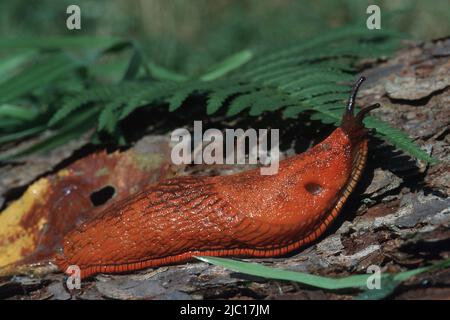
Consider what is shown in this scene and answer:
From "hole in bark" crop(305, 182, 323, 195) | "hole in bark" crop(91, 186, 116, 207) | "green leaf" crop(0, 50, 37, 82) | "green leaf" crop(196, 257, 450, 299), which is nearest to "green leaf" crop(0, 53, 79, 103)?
"green leaf" crop(0, 50, 37, 82)

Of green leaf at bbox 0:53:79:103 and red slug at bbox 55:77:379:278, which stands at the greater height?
green leaf at bbox 0:53:79:103

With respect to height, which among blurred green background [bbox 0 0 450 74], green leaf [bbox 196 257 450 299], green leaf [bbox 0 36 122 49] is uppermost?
blurred green background [bbox 0 0 450 74]

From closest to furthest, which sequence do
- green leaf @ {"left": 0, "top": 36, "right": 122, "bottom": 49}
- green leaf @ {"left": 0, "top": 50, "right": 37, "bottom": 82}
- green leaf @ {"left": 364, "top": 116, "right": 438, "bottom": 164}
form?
green leaf @ {"left": 364, "top": 116, "right": 438, "bottom": 164}
green leaf @ {"left": 0, "top": 36, "right": 122, "bottom": 49}
green leaf @ {"left": 0, "top": 50, "right": 37, "bottom": 82}

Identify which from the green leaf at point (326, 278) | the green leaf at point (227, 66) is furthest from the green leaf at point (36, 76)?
the green leaf at point (326, 278)

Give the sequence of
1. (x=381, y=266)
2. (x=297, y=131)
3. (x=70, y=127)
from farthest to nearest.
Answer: (x=70, y=127)
(x=297, y=131)
(x=381, y=266)

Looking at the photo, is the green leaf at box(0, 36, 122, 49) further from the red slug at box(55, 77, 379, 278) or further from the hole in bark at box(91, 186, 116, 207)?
the red slug at box(55, 77, 379, 278)

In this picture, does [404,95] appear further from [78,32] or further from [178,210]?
[78,32]

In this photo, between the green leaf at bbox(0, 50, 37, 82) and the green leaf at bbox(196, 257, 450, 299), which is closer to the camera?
→ the green leaf at bbox(196, 257, 450, 299)

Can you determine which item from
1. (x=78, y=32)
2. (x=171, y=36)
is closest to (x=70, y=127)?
(x=171, y=36)
